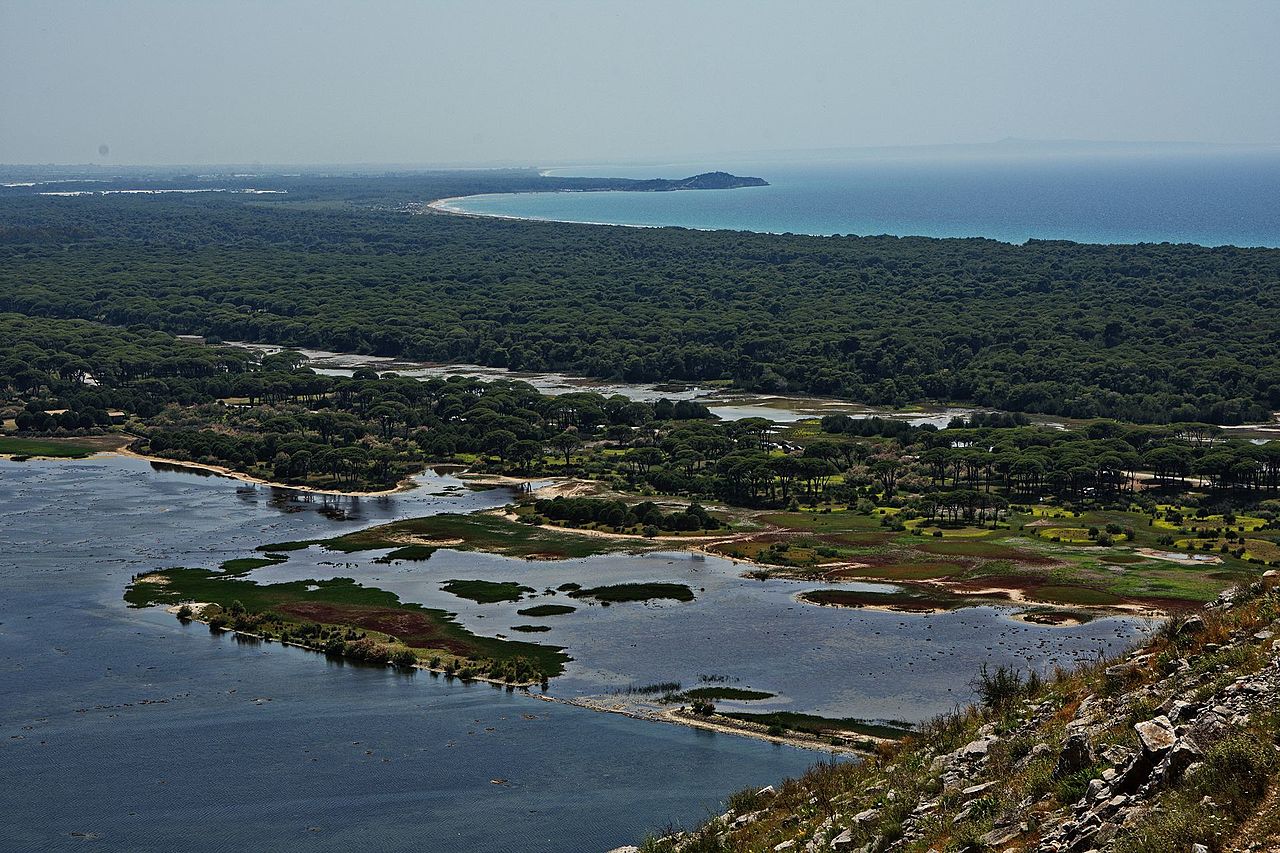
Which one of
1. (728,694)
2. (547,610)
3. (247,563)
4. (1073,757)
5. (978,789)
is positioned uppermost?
(1073,757)

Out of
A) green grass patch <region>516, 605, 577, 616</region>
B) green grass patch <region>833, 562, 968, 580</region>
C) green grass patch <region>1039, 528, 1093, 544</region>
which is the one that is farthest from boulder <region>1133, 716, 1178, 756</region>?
green grass patch <region>1039, 528, 1093, 544</region>

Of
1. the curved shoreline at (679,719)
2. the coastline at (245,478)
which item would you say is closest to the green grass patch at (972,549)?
the curved shoreline at (679,719)

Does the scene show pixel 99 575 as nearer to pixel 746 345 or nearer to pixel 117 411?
pixel 117 411

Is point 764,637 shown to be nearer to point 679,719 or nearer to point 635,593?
point 635,593

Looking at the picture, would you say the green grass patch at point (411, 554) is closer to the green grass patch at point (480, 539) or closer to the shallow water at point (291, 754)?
the green grass patch at point (480, 539)

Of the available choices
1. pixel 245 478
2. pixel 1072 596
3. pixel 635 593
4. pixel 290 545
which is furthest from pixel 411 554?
pixel 1072 596

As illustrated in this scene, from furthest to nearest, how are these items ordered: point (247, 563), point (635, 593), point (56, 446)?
point (56, 446) < point (247, 563) < point (635, 593)

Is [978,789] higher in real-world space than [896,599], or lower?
higher
